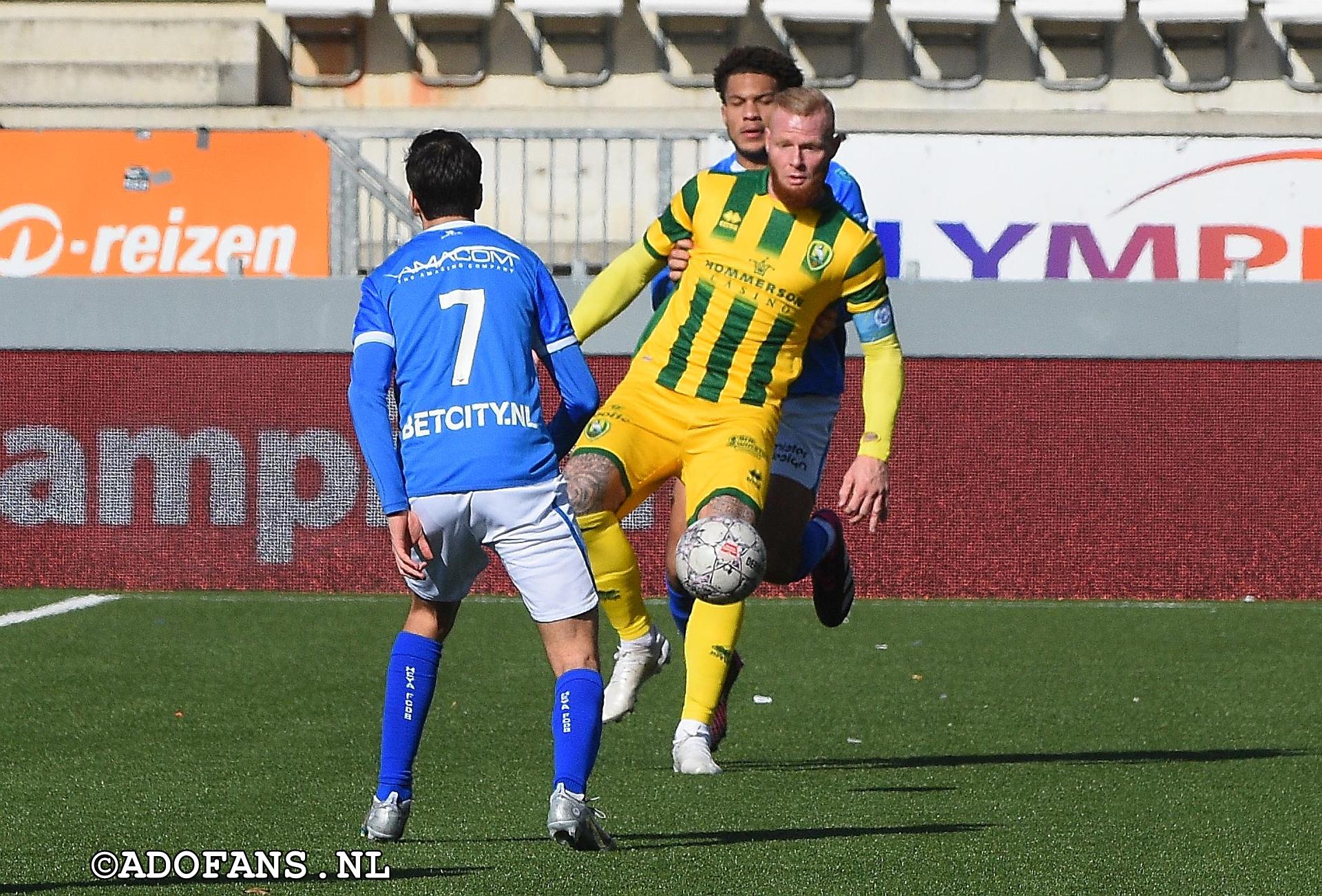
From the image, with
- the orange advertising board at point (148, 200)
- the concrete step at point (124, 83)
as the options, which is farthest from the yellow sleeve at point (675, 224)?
the concrete step at point (124, 83)

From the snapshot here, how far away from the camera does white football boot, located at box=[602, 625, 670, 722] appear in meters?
6.29

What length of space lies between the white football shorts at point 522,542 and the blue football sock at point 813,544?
2004mm

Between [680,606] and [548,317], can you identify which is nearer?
[548,317]

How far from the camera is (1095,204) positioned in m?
13.7

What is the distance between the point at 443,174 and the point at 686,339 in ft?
5.27

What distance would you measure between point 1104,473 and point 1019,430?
1.86ft

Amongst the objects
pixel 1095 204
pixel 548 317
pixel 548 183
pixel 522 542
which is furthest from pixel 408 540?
pixel 1095 204

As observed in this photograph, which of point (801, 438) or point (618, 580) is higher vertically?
point (801, 438)

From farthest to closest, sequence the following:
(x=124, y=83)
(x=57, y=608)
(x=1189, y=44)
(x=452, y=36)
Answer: (x=452, y=36) → (x=1189, y=44) → (x=124, y=83) → (x=57, y=608)

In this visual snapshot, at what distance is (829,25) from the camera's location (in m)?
19.4

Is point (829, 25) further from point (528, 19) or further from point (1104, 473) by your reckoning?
point (1104, 473)

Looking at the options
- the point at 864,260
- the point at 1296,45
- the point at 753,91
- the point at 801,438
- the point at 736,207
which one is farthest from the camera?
the point at 1296,45

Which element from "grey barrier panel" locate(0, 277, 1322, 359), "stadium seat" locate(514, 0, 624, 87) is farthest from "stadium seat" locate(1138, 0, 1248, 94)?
"grey barrier panel" locate(0, 277, 1322, 359)

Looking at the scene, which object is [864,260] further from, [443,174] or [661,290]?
[443,174]
